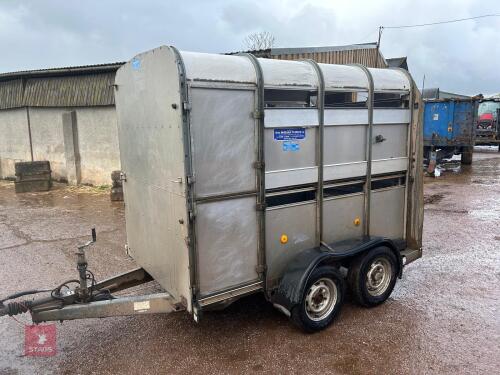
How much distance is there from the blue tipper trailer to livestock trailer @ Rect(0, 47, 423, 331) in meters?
13.0

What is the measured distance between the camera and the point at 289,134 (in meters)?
4.16

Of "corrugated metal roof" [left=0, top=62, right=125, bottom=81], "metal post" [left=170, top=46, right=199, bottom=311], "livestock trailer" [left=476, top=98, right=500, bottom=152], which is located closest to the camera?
"metal post" [left=170, top=46, right=199, bottom=311]

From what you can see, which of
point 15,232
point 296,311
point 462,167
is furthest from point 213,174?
point 462,167

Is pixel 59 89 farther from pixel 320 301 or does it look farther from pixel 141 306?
pixel 320 301

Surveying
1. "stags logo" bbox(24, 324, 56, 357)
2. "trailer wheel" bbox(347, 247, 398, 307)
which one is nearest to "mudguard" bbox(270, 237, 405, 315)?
"trailer wheel" bbox(347, 247, 398, 307)

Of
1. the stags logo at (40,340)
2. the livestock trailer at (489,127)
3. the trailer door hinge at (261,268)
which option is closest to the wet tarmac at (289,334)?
the stags logo at (40,340)

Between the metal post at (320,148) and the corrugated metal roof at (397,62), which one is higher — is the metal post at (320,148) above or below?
below

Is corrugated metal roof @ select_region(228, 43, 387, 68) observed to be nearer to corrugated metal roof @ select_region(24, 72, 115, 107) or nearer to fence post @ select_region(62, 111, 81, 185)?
corrugated metal roof @ select_region(24, 72, 115, 107)

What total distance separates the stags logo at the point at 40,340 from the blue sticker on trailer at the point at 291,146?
110 inches

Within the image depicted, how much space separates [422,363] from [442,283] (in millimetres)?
2112

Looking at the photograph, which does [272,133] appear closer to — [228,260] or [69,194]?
[228,260]

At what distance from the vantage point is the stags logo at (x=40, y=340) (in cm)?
384

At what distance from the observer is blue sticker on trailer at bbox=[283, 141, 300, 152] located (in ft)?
13.6

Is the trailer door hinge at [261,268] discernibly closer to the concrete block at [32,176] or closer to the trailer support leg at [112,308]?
the trailer support leg at [112,308]
